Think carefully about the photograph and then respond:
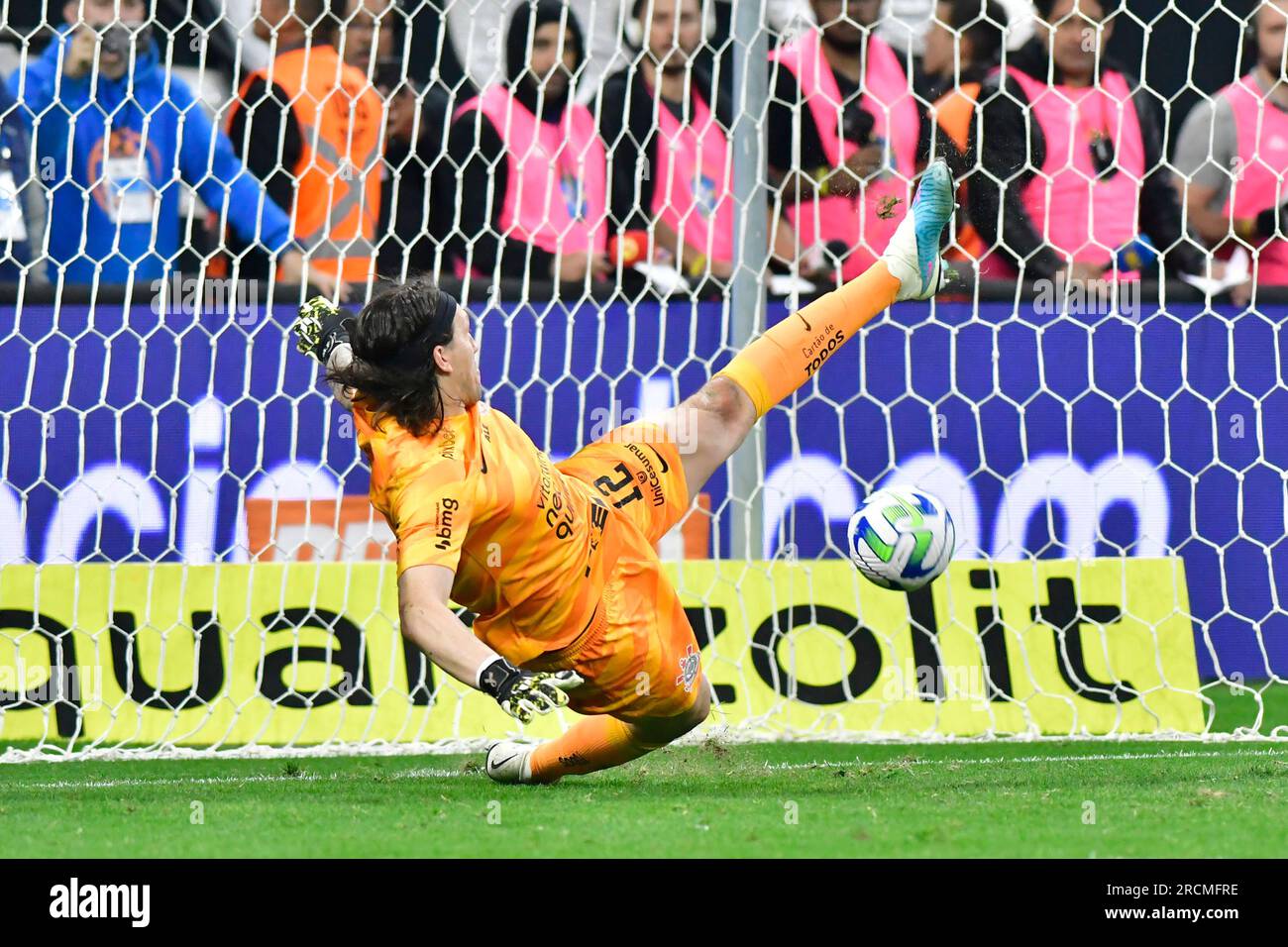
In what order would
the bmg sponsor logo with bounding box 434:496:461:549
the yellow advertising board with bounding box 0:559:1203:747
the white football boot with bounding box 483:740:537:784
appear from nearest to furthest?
the bmg sponsor logo with bounding box 434:496:461:549 < the white football boot with bounding box 483:740:537:784 < the yellow advertising board with bounding box 0:559:1203:747

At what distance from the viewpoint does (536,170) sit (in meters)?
6.86

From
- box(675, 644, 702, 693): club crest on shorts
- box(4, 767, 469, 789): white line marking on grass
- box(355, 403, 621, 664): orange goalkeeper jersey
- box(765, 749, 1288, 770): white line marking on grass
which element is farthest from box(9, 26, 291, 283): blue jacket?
box(765, 749, 1288, 770): white line marking on grass

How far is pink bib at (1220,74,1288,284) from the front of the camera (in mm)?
6844

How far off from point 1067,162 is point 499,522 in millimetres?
3400

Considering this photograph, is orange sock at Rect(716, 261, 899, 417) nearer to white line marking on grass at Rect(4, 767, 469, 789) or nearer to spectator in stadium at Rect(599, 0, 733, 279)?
white line marking on grass at Rect(4, 767, 469, 789)

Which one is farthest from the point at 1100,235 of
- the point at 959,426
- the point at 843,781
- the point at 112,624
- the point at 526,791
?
the point at 112,624

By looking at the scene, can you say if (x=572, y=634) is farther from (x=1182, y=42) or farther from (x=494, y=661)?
(x=1182, y=42)

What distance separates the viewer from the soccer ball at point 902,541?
A: 4645mm


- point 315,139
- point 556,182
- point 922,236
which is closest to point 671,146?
point 556,182

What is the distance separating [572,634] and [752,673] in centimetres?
155

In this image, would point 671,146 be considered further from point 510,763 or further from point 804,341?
point 510,763

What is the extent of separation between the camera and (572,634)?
4.47 m

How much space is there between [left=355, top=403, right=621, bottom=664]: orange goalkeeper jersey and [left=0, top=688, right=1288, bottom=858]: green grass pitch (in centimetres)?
46

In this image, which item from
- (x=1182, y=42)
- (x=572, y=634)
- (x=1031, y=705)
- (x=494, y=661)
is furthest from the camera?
(x=1182, y=42)
